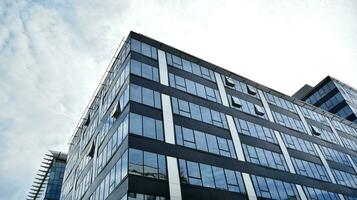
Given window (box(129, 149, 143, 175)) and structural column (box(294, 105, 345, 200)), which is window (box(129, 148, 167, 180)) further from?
structural column (box(294, 105, 345, 200))

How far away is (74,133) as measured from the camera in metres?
47.6

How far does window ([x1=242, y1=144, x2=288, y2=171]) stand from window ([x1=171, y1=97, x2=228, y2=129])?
3.65 metres

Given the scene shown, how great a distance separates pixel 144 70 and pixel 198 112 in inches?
281

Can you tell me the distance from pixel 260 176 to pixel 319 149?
1662 cm

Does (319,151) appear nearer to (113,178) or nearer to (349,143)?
(349,143)

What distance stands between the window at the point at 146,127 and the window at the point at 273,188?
1087cm

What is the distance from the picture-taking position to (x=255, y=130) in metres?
36.1

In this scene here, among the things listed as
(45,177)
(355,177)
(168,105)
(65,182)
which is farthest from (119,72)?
(45,177)

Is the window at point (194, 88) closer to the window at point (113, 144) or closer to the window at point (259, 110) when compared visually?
the window at point (259, 110)

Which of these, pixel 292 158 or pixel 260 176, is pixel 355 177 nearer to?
pixel 292 158

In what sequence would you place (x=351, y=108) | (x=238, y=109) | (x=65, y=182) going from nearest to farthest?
(x=238, y=109), (x=65, y=182), (x=351, y=108)

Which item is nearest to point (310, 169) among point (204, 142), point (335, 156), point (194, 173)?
point (335, 156)

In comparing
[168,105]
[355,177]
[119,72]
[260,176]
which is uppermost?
[119,72]

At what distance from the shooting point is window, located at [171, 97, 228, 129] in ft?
99.8
